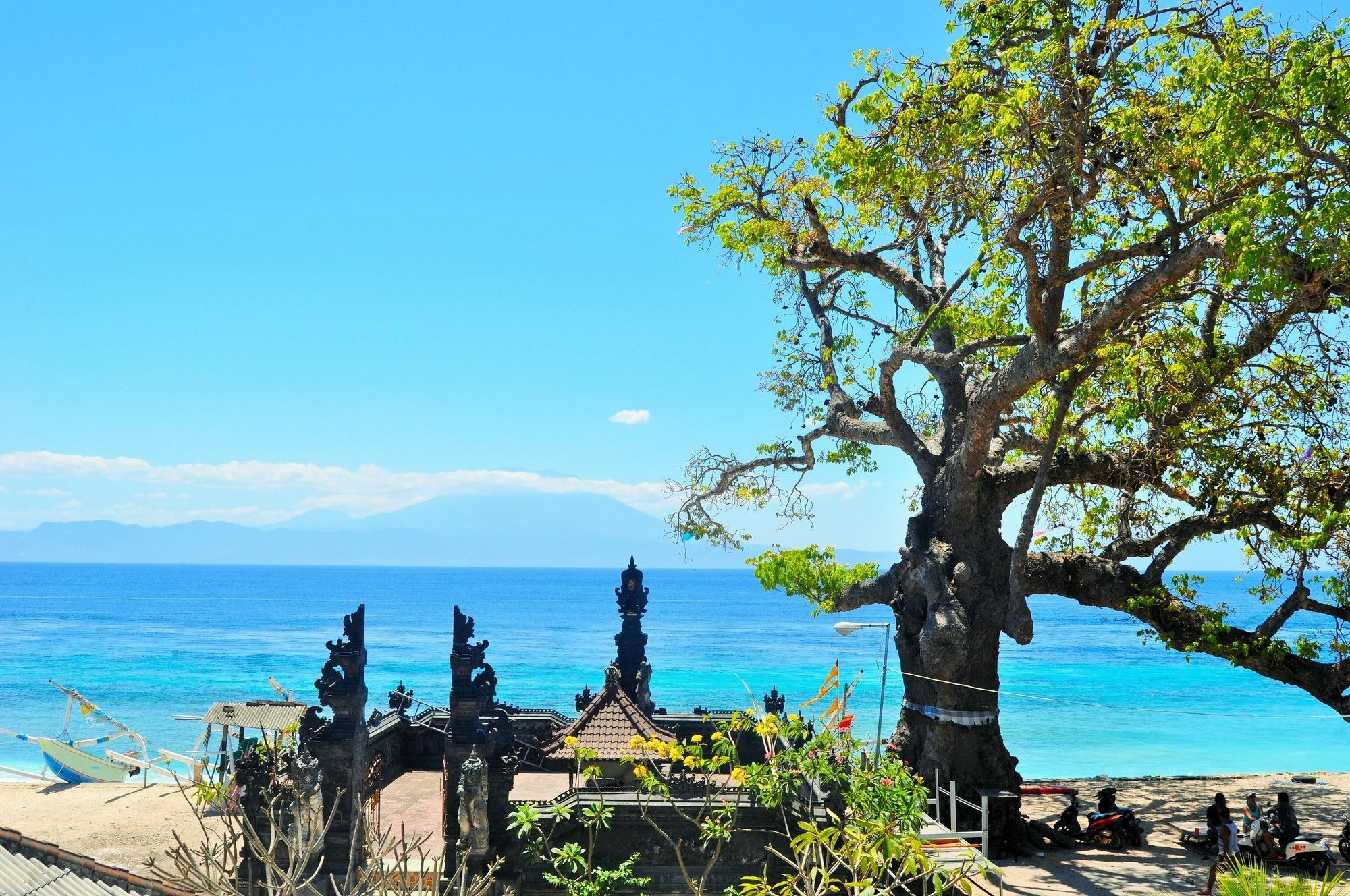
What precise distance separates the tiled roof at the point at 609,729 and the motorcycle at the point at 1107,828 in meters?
7.38

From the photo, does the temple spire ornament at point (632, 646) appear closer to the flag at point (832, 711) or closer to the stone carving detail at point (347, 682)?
the flag at point (832, 711)

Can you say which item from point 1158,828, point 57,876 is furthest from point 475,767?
point 1158,828

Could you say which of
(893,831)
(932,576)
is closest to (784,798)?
(893,831)

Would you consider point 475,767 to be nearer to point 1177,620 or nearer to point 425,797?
point 425,797

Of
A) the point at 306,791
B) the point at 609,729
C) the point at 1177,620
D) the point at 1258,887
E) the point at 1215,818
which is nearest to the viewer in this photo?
the point at 1258,887

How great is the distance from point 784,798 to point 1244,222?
9476 millimetres

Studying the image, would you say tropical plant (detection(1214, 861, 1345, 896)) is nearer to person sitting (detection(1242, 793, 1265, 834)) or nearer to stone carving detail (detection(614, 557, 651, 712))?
person sitting (detection(1242, 793, 1265, 834))

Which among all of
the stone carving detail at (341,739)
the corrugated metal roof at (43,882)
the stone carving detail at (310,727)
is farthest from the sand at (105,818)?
the corrugated metal roof at (43,882)

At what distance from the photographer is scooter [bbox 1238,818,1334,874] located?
15438mm

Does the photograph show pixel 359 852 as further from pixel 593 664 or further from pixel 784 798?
pixel 593 664

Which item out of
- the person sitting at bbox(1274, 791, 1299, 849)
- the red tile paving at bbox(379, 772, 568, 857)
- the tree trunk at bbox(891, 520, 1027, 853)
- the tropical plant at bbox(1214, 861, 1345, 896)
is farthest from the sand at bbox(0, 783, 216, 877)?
the person sitting at bbox(1274, 791, 1299, 849)

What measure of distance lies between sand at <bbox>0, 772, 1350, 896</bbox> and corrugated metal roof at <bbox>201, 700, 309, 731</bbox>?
260 centimetres

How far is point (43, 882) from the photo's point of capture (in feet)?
39.2

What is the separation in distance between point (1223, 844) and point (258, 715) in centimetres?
2123
